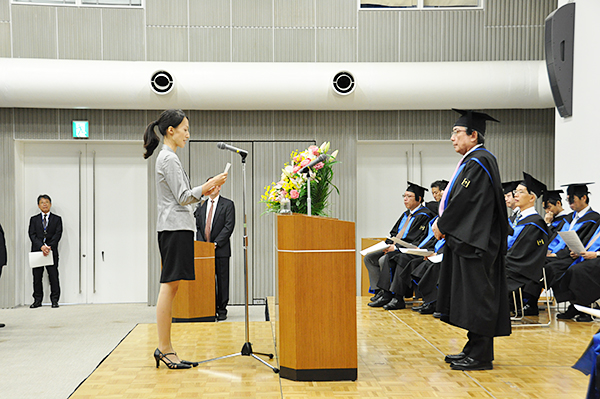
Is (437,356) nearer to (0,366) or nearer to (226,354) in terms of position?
(226,354)

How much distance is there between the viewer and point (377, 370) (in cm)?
363

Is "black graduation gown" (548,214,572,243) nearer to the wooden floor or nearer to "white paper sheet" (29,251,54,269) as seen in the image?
the wooden floor

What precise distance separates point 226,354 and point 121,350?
849mm

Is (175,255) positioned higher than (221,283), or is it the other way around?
(175,255)

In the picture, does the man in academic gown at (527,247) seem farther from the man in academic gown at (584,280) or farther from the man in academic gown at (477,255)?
the man in academic gown at (477,255)

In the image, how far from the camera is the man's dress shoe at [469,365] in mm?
3621

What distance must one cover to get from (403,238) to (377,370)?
3.33 meters

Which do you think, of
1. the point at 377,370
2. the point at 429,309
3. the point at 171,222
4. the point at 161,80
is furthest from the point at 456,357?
the point at 161,80

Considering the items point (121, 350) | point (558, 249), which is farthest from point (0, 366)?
point (558, 249)

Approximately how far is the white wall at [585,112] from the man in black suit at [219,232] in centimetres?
446

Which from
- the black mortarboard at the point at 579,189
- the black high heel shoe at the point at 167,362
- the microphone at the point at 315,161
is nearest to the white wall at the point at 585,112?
the black mortarboard at the point at 579,189

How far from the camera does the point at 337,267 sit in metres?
3.35

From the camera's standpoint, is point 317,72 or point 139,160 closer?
point 317,72

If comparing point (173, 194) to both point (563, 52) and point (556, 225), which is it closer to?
point (556, 225)
